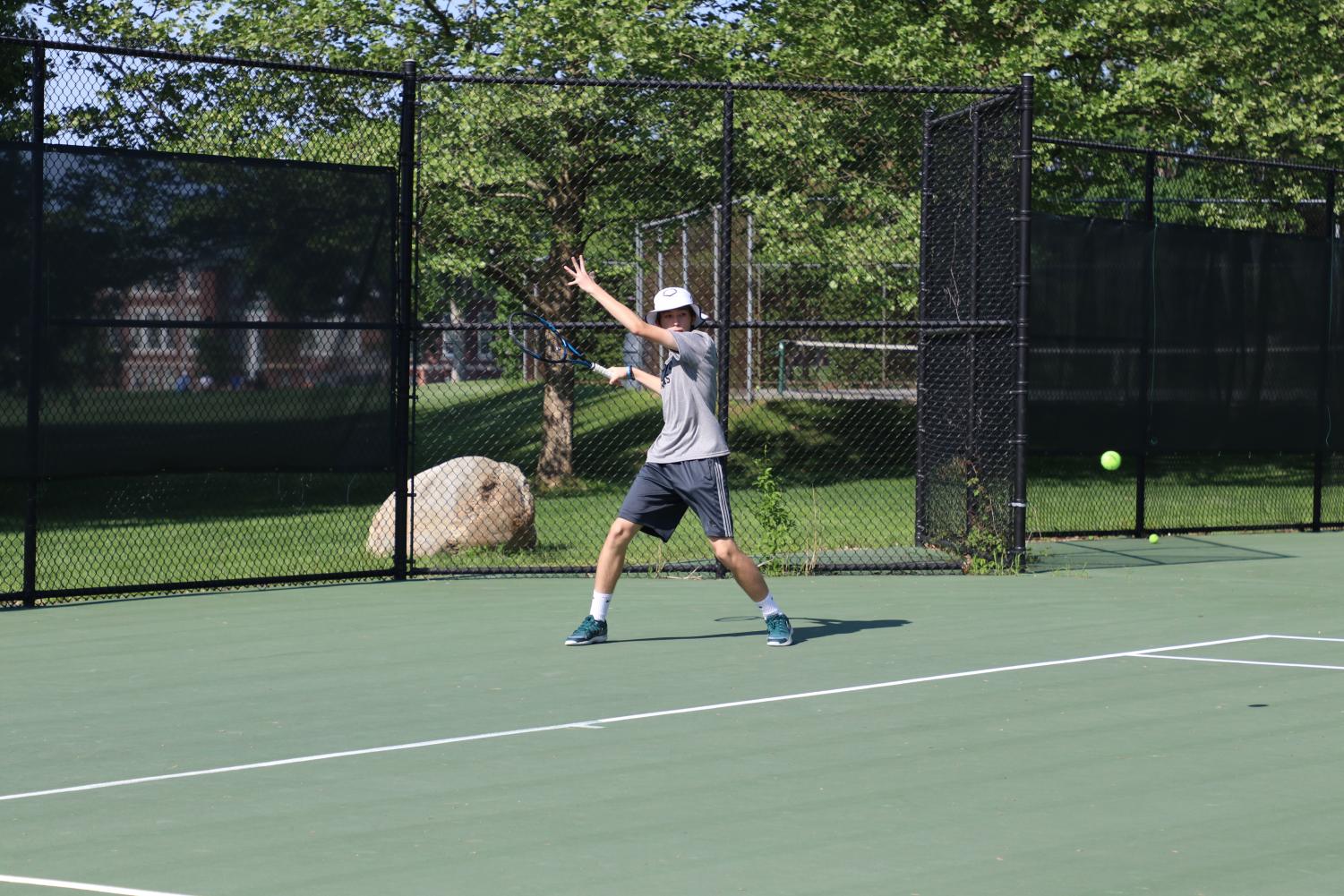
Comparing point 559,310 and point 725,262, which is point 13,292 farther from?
point 559,310

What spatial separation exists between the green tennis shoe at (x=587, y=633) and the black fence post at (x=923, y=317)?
468 centimetres

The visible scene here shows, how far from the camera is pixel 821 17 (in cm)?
2070

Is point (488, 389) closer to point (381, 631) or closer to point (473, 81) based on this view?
point (473, 81)

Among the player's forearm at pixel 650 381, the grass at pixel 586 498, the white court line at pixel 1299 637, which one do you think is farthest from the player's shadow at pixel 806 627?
the grass at pixel 586 498

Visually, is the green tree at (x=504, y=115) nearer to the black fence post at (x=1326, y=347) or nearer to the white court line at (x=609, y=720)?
the black fence post at (x=1326, y=347)

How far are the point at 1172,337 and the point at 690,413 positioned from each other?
6.89 m

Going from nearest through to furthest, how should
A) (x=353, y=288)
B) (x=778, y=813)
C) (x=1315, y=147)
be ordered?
(x=778, y=813) < (x=353, y=288) < (x=1315, y=147)

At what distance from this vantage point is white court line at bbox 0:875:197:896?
187 inches

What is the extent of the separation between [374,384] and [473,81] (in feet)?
6.92

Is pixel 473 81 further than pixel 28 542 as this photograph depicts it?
Yes

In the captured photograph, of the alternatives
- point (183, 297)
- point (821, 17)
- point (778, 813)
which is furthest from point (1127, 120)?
point (778, 813)

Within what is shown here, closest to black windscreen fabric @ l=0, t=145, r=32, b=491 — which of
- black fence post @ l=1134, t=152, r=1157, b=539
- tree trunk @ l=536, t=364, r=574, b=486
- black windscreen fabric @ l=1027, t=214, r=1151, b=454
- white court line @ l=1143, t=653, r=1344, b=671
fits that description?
white court line @ l=1143, t=653, r=1344, b=671

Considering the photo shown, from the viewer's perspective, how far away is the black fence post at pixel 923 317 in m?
13.2

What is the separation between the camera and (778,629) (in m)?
9.14
